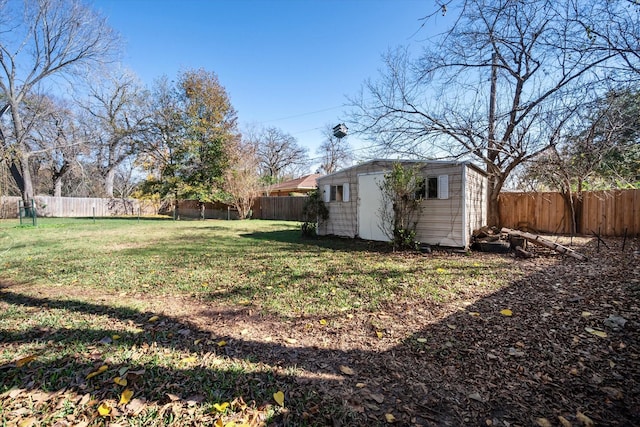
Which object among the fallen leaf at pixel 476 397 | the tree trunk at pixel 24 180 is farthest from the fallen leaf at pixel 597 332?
the tree trunk at pixel 24 180

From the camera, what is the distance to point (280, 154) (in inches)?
1335

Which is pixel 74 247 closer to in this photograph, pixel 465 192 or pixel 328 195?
pixel 328 195

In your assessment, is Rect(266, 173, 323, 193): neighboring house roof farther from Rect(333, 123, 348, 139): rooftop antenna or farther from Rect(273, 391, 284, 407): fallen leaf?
Rect(273, 391, 284, 407): fallen leaf

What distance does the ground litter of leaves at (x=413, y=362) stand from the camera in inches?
67.4

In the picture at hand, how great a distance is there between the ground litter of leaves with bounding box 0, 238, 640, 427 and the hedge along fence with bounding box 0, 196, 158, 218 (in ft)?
68.4

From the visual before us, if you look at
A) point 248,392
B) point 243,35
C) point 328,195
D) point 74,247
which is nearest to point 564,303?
point 248,392

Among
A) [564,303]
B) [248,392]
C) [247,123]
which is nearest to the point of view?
[248,392]

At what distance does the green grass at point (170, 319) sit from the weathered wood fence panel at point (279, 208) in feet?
38.1

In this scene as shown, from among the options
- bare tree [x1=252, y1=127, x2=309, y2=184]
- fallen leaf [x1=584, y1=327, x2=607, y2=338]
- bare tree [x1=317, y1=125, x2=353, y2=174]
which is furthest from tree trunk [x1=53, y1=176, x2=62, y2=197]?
fallen leaf [x1=584, y1=327, x2=607, y2=338]

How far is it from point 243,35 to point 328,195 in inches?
310

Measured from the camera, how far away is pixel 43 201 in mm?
20812

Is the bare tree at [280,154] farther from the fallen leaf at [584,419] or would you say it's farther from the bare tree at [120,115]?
the fallen leaf at [584,419]

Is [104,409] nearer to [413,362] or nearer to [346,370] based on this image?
[346,370]

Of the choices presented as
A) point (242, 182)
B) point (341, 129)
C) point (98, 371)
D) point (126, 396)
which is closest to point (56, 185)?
point (242, 182)
